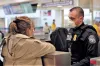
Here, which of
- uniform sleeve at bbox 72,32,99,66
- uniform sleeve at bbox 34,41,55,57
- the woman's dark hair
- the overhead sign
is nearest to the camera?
uniform sleeve at bbox 34,41,55,57

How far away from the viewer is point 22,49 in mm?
1726

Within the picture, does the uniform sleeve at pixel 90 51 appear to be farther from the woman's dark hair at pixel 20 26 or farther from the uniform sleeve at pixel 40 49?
the woman's dark hair at pixel 20 26

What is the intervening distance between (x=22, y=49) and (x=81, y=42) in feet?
2.74

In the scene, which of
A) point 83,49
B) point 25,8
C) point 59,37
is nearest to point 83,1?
point 25,8

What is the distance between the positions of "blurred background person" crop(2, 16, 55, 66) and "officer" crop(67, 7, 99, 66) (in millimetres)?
588

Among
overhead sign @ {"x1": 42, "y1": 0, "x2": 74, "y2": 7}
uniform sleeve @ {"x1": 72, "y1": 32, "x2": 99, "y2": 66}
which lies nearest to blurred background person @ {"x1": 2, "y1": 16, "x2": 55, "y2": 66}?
uniform sleeve @ {"x1": 72, "y1": 32, "x2": 99, "y2": 66}

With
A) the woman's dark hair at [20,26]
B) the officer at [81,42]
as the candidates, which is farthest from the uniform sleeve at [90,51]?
the woman's dark hair at [20,26]

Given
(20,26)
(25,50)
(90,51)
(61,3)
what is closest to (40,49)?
(25,50)

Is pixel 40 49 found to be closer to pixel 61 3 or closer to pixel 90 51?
pixel 90 51

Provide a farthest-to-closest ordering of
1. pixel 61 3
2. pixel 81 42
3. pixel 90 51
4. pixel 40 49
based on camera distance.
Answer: pixel 61 3 < pixel 81 42 < pixel 90 51 < pixel 40 49

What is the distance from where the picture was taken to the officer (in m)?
2.23

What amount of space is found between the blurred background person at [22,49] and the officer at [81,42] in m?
0.59

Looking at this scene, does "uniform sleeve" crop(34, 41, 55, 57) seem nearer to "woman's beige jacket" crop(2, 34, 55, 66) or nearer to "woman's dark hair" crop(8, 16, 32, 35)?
"woman's beige jacket" crop(2, 34, 55, 66)

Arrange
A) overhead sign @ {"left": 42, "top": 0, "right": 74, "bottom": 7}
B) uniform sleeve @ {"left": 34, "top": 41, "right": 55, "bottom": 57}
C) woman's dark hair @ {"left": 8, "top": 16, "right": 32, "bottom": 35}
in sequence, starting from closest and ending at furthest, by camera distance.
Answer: uniform sleeve @ {"left": 34, "top": 41, "right": 55, "bottom": 57}, woman's dark hair @ {"left": 8, "top": 16, "right": 32, "bottom": 35}, overhead sign @ {"left": 42, "top": 0, "right": 74, "bottom": 7}
